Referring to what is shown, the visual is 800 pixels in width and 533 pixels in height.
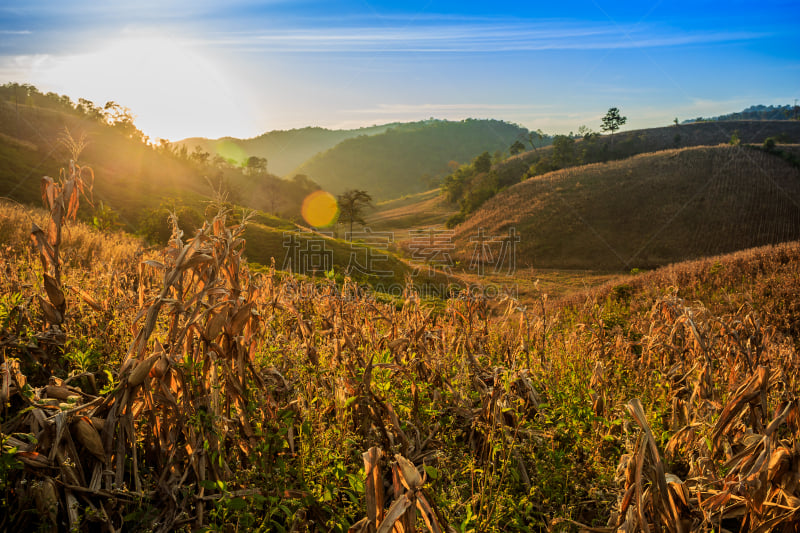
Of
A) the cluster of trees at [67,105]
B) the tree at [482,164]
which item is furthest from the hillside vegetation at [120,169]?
the tree at [482,164]

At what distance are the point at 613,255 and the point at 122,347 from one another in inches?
1704

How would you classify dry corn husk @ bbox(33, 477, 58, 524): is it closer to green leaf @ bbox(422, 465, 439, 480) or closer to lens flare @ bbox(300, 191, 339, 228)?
green leaf @ bbox(422, 465, 439, 480)

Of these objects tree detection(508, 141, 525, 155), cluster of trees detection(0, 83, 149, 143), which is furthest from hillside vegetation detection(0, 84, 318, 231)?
tree detection(508, 141, 525, 155)

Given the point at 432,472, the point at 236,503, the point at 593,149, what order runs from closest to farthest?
the point at 236,503 → the point at 432,472 → the point at 593,149

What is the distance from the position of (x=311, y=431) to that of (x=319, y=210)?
261 feet

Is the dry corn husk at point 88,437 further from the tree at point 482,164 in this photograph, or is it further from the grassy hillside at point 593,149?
the tree at point 482,164

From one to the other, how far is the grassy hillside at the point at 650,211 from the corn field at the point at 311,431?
3733 centimetres

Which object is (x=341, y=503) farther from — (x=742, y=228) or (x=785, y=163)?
(x=785, y=163)

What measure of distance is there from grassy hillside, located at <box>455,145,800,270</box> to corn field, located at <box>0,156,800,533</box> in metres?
37.3

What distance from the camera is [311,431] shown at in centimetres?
240

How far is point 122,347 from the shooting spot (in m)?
3.07

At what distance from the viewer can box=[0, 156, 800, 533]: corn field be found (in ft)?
5.15

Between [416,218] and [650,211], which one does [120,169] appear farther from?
[650,211]

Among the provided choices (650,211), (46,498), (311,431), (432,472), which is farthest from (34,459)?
(650,211)
